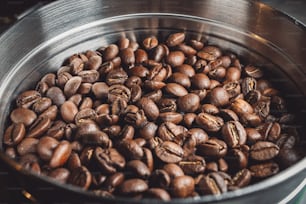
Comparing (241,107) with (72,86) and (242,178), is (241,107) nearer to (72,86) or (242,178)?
(242,178)

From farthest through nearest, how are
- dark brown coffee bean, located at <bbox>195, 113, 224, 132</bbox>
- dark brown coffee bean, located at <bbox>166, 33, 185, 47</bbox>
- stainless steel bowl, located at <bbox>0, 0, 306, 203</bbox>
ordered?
dark brown coffee bean, located at <bbox>166, 33, 185, 47</bbox> < stainless steel bowl, located at <bbox>0, 0, 306, 203</bbox> < dark brown coffee bean, located at <bbox>195, 113, 224, 132</bbox>

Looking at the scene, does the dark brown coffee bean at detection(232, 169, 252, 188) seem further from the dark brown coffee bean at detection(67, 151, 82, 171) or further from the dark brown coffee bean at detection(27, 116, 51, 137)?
the dark brown coffee bean at detection(27, 116, 51, 137)

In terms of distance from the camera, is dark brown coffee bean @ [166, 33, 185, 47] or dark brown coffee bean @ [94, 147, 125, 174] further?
dark brown coffee bean @ [166, 33, 185, 47]

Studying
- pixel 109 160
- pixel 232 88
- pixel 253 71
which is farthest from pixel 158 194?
pixel 253 71

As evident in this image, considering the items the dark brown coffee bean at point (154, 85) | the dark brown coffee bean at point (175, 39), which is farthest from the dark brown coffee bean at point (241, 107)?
the dark brown coffee bean at point (175, 39)

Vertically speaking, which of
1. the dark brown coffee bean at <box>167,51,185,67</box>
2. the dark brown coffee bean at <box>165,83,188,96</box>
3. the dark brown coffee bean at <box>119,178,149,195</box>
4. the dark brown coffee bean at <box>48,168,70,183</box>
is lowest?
the dark brown coffee bean at <box>48,168,70,183</box>

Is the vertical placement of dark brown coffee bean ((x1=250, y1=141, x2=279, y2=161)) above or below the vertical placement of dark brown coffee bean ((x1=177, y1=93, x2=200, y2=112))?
below

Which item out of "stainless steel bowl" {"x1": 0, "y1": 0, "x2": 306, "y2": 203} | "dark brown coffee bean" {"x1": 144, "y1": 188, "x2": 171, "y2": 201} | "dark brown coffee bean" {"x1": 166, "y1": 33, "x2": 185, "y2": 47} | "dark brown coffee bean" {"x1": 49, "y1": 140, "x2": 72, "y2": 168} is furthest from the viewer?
"dark brown coffee bean" {"x1": 166, "y1": 33, "x2": 185, "y2": 47}

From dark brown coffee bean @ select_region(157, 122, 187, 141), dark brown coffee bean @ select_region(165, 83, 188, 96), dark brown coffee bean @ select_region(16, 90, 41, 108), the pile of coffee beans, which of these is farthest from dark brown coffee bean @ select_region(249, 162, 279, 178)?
dark brown coffee bean @ select_region(16, 90, 41, 108)
